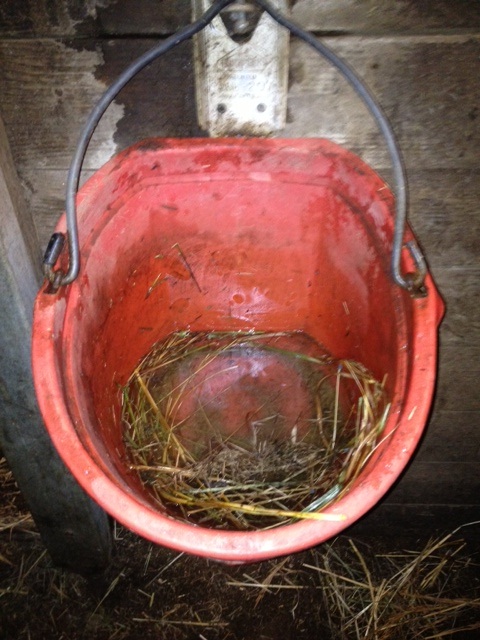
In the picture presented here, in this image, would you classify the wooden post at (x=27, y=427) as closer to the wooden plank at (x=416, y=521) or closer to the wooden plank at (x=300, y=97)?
the wooden plank at (x=300, y=97)

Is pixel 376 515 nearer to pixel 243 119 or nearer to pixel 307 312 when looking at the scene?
pixel 307 312

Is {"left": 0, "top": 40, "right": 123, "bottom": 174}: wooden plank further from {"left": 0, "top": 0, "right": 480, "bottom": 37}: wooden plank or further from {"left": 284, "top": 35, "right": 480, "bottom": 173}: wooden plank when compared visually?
{"left": 284, "top": 35, "right": 480, "bottom": 173}: wooden plank

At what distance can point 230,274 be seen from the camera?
111cm

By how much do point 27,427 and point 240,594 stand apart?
79 cm

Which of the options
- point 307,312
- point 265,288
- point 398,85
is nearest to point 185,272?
point 265,288

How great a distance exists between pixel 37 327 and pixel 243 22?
55 centimetres

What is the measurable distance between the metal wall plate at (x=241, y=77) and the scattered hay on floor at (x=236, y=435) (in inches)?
19.3

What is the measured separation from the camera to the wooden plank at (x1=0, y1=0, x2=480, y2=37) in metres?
0.76

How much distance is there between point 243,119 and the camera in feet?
2.89

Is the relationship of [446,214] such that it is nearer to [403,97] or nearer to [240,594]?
[403,97]

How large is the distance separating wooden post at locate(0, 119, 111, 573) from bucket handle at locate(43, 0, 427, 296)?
0.21 m

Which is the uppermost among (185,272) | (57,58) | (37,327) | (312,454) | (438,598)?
(57,58)

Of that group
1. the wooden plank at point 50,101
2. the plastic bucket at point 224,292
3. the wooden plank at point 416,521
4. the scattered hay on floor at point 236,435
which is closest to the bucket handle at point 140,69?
the plastic bucket at point 224,292

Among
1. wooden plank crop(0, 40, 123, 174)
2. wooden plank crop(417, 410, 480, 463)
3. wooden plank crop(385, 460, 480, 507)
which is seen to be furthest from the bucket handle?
wooden plank crop(385, 460, 480, 507)
